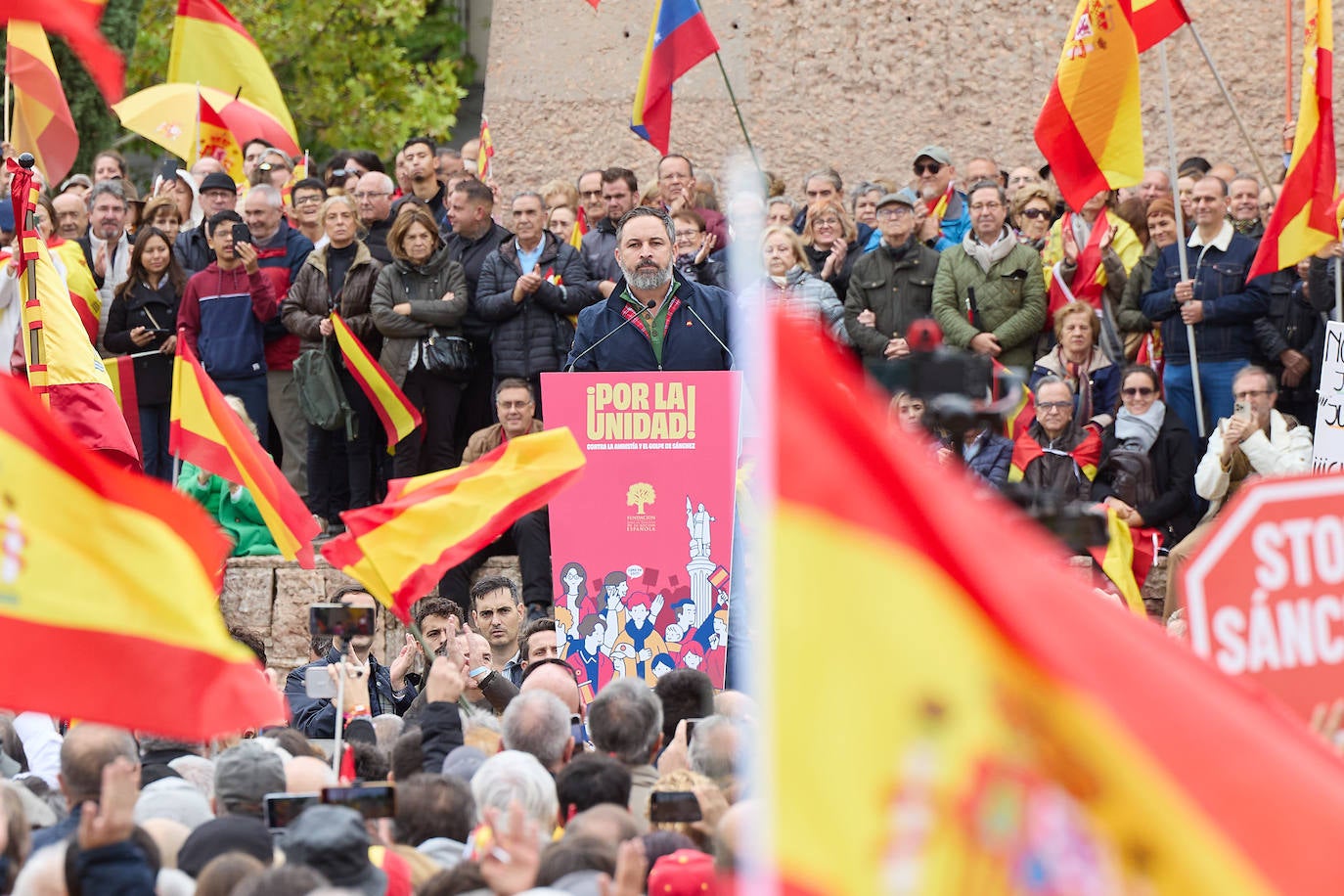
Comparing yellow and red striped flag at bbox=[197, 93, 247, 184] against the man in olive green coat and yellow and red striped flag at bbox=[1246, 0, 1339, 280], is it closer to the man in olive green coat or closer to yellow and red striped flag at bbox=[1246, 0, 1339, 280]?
the man in olive green coat

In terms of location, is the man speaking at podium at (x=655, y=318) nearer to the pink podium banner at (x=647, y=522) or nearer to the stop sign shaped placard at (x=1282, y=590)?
the pink podium banner at (x=647, y=522)

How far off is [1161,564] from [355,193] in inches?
204

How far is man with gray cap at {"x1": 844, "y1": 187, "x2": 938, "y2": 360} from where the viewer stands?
36.6ft

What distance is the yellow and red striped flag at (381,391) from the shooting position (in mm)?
11078

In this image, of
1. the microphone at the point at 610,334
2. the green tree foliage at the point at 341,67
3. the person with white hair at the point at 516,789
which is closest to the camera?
the person with white hair at the point at 516,789

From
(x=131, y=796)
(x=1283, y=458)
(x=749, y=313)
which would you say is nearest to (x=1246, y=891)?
(x=749, y=313)

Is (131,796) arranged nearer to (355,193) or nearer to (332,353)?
(332,353)

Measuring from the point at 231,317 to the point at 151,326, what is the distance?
1.75 feet

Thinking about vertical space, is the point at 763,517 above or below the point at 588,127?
below

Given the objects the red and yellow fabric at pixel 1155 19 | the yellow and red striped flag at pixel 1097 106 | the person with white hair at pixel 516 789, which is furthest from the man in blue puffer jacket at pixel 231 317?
the person with white hair at pixel 516 789

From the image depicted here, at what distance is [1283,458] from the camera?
968 cm

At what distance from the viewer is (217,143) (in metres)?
14.1

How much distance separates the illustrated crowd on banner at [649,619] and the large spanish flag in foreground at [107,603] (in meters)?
3.74

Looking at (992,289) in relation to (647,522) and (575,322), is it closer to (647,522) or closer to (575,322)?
(575,322)
